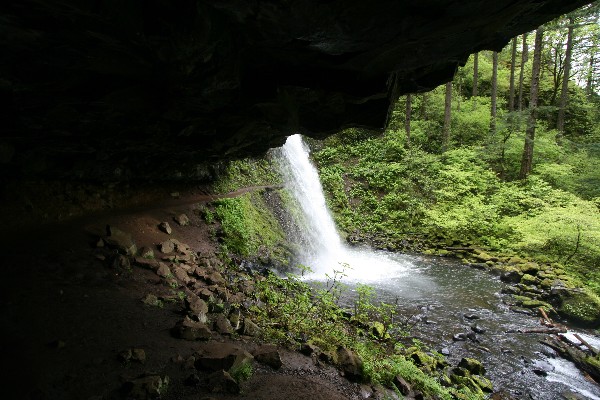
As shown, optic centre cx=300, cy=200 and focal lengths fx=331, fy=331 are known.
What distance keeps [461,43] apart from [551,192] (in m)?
13.7

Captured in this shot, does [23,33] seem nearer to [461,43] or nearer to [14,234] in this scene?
[461,43]

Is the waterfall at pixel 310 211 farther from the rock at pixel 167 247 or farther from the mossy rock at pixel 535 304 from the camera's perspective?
the mossy rock at pixel 535 304

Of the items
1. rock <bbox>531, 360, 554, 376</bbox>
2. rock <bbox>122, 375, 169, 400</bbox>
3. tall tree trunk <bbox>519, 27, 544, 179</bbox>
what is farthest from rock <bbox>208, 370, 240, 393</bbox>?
tall tree trunk <bbox>519, 27, 544, 179</bbox>

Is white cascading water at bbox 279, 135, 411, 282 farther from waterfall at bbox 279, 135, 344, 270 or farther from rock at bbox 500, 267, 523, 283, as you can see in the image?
rock at bbox 500, 267, 523, 283

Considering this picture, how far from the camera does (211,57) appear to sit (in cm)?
362

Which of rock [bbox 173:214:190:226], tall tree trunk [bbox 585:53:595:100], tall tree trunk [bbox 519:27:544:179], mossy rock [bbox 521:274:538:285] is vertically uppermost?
tall tree trunk [bbox 585:53:595:100]

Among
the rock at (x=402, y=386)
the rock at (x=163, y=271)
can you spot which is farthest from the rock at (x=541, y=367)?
the rock at (x=163, y=271)

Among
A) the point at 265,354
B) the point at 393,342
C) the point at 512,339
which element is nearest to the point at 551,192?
the point at 512,339

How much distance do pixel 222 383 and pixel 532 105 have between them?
59.3ft

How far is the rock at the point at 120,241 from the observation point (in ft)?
22.0

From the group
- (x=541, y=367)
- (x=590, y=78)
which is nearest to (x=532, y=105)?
(x=541, y=367)

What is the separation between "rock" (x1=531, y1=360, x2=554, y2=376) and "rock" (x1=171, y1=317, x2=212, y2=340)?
6.86 meters

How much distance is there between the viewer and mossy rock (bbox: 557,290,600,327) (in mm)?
9117

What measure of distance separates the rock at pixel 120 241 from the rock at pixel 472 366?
7.13m
